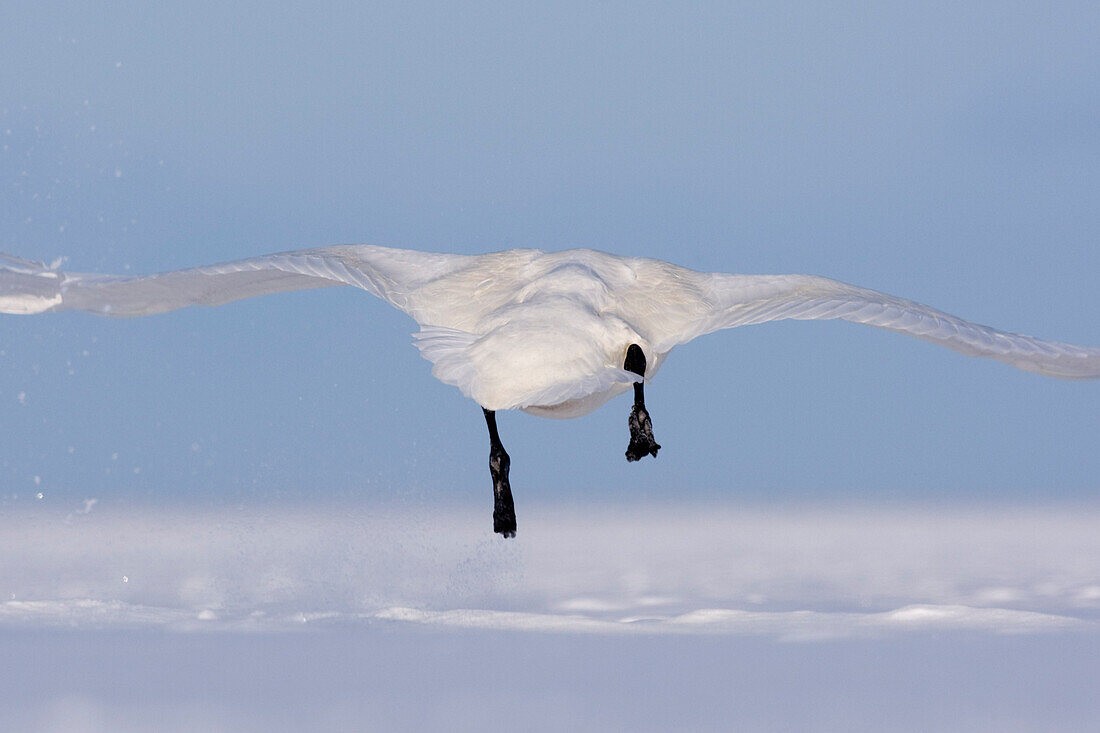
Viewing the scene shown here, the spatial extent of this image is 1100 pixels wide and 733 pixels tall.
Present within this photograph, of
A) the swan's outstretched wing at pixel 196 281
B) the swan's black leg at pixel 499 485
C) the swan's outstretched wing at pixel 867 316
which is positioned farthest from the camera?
the swan's outstretched wing at pixel 196 281

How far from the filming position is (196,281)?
12.5 m

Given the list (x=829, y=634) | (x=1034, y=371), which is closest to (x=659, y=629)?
(x=829, y=634)

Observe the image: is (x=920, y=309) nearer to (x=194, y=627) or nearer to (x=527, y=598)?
(x=527, y=598)

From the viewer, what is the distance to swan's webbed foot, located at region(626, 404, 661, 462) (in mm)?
10781

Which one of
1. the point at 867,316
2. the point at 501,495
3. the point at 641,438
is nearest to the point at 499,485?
the point at 501,495

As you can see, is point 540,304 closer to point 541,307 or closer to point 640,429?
point 541,307

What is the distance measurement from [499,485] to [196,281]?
361 cm

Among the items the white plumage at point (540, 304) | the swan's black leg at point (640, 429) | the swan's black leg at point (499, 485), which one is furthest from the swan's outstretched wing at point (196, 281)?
the swan's black leg at point (640, 429)

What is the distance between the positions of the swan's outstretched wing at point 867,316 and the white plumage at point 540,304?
1 centimetres

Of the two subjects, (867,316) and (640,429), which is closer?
(640,429)

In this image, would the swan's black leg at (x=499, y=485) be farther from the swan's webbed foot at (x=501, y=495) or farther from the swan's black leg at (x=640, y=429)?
the swan's black leg at (x=640, y=429)

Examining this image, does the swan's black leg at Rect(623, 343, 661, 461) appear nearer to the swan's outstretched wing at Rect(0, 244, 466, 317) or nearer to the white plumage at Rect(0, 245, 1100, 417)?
the white plumage at Rect(0, 245, 1100, 417)

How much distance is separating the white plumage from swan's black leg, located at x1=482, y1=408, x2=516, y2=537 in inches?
17.3

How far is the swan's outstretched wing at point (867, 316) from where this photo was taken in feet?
36.7
